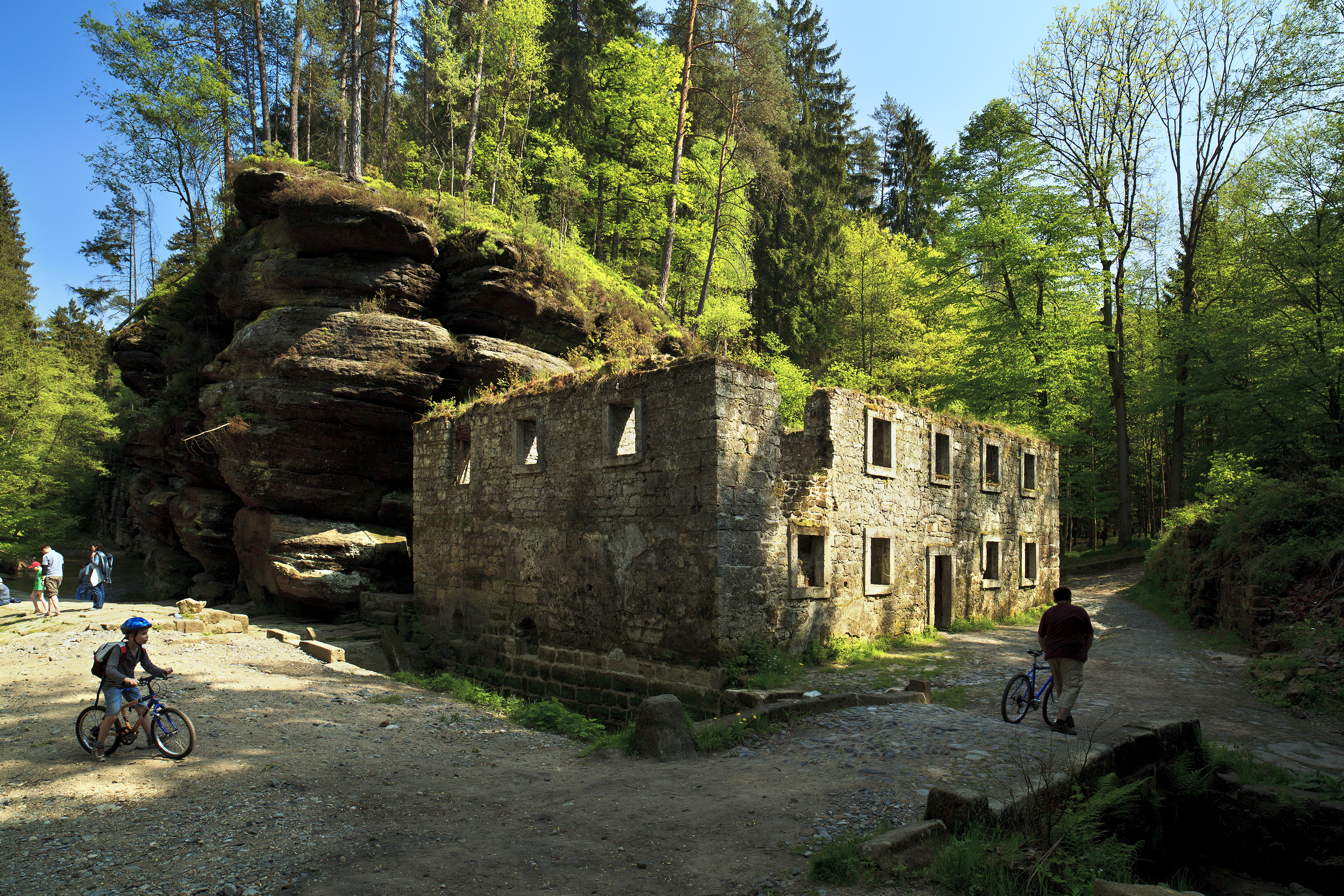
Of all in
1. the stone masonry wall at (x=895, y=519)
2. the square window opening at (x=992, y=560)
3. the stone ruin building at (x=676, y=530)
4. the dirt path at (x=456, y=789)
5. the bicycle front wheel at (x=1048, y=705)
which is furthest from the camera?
the square window opening at (x=992, y=560)

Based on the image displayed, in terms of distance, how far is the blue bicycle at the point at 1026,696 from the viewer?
8.30 metres

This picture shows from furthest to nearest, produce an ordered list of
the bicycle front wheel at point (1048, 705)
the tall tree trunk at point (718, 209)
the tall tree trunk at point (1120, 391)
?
the tall tree trunk at point (1120, 391) → the tall tree trunk at point (718, 209) → the bicycle front wheel at point (1048, 705)

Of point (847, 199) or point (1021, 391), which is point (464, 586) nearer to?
point (1021, 391)

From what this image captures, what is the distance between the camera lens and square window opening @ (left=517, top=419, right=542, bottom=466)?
13.8m

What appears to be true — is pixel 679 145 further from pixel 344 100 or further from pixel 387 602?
pixel 387 602

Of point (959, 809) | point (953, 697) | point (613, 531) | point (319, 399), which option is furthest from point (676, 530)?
point (319, 399)

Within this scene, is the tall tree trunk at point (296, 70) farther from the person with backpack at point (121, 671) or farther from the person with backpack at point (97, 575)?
the person with backpack at point (121, 671)

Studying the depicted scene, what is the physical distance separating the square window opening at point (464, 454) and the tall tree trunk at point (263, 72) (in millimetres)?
20757

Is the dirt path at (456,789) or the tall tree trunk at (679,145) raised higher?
the tall tree trunk at (679,145)

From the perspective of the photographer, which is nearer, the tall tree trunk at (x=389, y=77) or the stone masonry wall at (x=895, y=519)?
the stone masonry wall at (x=895, y=519)

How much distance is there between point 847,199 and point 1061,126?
9636 millimetres

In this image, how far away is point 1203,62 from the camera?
84.7ft

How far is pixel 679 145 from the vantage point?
2492 cm

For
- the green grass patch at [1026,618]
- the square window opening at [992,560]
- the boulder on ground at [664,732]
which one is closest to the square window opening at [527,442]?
the boulder on ground at [664,732]
